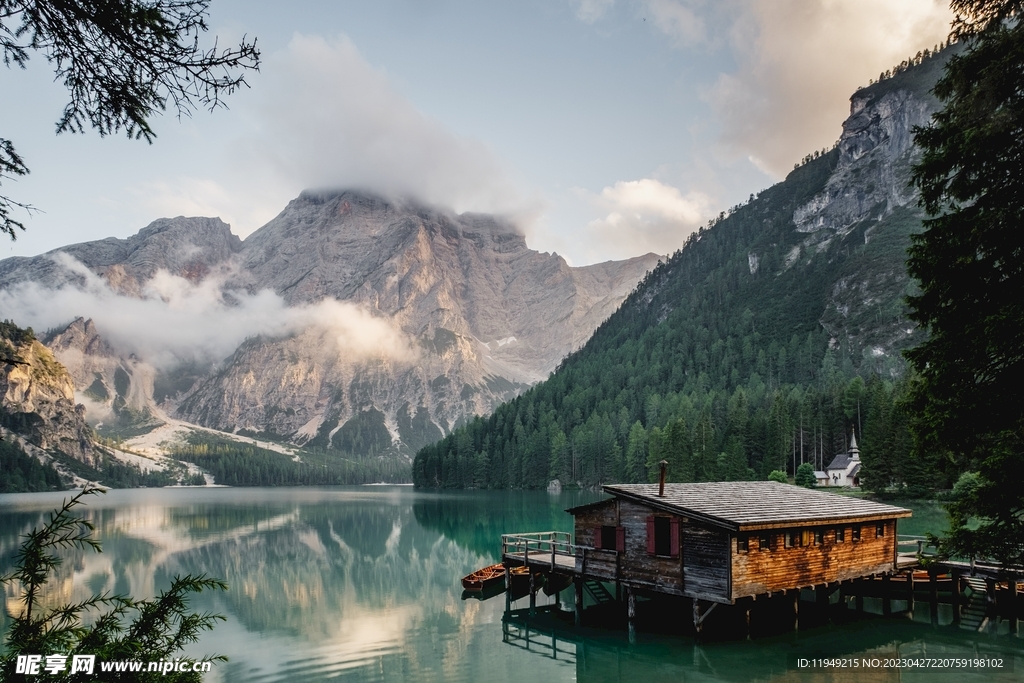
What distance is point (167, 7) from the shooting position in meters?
9.12

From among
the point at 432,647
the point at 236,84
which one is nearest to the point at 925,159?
the point at 236,84

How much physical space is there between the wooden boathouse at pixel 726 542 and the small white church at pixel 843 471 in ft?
245

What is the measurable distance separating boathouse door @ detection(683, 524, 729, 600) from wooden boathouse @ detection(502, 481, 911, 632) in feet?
0.14

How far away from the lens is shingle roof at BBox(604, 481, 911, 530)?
30234mm

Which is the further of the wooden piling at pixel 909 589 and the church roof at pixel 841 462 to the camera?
the church roof at pixel 841 462

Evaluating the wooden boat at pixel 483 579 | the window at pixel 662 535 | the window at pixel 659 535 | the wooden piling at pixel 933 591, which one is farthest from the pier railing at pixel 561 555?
the wooden piling at pixel 933 591

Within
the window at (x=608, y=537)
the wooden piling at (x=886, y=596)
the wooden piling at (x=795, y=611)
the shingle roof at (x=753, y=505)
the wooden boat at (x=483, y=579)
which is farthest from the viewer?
the wooden boat at (x=483, y=579)

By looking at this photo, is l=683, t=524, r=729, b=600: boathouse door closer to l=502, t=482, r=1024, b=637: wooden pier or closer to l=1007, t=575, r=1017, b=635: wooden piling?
l=502, t=482, r=1024, b=637: wooden pier

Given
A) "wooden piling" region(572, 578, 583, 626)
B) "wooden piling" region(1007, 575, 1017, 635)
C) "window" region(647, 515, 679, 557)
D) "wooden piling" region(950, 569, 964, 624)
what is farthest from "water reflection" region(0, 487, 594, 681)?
"wooden piling" region(950, 569, 964, 624)

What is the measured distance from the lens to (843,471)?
349 feet

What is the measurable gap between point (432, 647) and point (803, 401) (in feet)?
374

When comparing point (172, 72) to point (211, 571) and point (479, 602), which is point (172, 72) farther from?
point (211, 571)

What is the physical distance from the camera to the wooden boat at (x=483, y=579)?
149 ft

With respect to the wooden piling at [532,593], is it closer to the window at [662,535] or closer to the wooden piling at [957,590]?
the window at [662,535]
